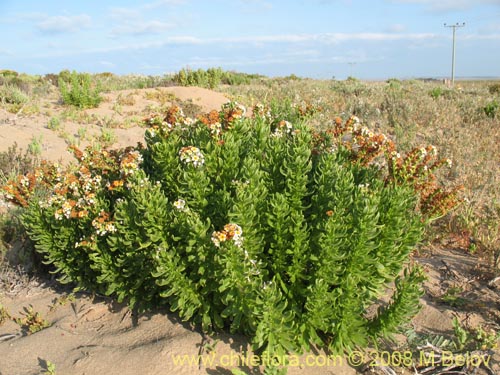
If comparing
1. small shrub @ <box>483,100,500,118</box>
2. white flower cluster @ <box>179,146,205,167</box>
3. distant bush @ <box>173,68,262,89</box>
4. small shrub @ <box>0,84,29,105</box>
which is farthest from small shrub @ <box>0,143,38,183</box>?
small shrub @ <box>483,100,500,118</box>

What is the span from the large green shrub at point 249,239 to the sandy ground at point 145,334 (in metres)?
0.16

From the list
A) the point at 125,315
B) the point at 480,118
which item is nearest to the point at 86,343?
the point at 125,315

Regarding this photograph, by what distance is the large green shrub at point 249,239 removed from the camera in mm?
2793

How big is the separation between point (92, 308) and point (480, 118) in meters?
10.5

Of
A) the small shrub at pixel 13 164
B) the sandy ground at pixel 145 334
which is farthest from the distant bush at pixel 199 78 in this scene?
the sandy ground at pixel 145 334

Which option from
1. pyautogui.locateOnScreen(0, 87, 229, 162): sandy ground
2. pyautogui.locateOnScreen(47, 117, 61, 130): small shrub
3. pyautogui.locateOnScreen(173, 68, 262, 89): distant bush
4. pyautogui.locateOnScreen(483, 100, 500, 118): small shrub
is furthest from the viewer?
pyautogui.locateOnScreen(173, 68, 262, 89): distant bush

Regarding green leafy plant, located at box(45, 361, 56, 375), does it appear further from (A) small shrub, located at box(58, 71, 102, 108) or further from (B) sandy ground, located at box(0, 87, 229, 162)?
(A) small shrub, located at box(58, 71, 102, 108)

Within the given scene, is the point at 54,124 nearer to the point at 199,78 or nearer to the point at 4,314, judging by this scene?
the point at 4,314

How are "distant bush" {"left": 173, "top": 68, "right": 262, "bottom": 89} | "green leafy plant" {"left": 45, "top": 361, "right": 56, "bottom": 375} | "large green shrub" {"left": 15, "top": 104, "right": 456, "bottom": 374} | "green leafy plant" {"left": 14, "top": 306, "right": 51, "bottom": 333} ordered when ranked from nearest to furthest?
1. "large green shrub" {"left": 15, "top": 104, "right": 456, "bottom": 374}
2. "green leafy plant" {"left": 45, "top": 361, "right": 56, "bottom": 375}
3. "green leafy plant" {"left": 14, "top": 306, "right": 51, "bottom": 333}
4. "distant bush" {"left": 173, "top": 68, "right": 262, "bottom": 89}

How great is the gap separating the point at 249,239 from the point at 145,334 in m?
1.19

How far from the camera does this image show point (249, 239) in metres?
2.94

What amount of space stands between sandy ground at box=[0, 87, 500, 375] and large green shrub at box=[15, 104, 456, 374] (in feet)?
0.52

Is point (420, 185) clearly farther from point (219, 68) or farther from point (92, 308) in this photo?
point (219, 68)

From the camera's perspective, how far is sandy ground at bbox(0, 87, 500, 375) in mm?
3016
